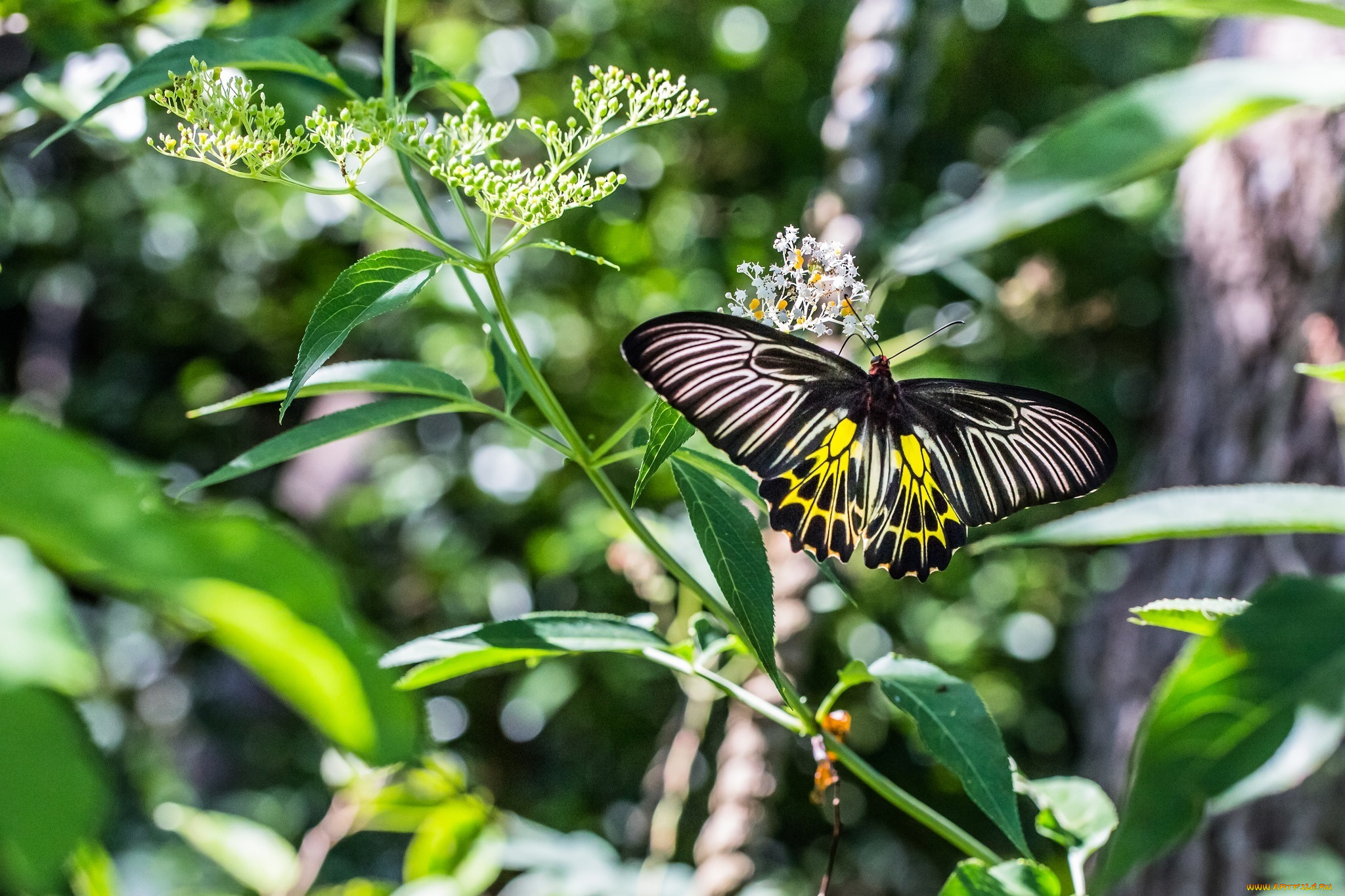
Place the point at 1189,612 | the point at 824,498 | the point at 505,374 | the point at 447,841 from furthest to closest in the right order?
the point at 447,841
the point at 824,498
the point at 505,374
the point at 1189,612

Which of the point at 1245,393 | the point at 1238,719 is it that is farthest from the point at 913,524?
the point at 1245,393

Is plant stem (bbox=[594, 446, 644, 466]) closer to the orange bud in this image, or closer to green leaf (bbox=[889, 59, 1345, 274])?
the orange bud

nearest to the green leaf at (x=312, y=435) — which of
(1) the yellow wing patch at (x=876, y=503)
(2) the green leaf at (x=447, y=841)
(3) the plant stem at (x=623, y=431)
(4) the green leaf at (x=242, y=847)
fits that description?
(3) the plant stem at (x=623, y=431)

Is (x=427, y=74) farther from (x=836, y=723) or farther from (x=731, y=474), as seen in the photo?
(x=836, y=723)

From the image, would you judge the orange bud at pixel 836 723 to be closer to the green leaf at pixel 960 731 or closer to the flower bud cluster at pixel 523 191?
the green leaf at pixel 960 731

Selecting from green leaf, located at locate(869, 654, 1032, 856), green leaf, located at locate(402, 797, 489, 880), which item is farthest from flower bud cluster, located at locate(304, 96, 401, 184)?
green leaf, located at locate(402, 797, 489, 880)
